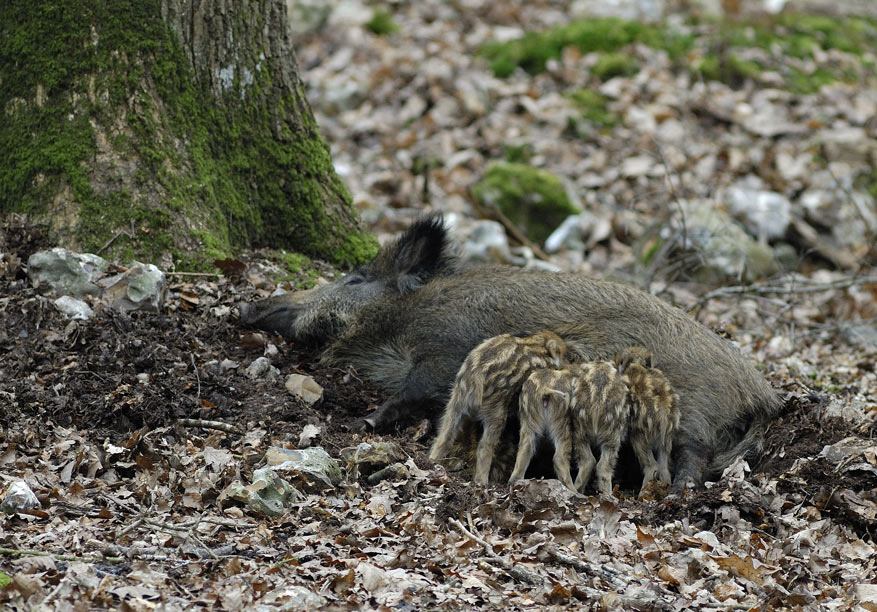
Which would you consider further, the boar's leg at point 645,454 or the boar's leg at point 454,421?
the boar's leg at point 454,421

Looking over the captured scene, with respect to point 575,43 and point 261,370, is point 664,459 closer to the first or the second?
point 261,370

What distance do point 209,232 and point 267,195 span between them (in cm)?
60

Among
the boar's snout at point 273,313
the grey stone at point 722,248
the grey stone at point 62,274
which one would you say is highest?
the grey stone at point 62,274

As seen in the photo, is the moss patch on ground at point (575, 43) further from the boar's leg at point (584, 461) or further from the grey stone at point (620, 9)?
the boar's leg at point (584, 461)

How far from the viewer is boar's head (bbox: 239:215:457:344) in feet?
22.1

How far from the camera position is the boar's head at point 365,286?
22.1 ft

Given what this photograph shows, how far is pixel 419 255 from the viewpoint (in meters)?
7.04

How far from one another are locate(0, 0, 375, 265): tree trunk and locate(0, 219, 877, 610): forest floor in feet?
1.10

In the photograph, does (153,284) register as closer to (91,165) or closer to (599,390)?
(91,165)

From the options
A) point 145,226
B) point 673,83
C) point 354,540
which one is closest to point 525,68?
point 673,83

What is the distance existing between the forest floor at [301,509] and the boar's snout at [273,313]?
0.38 feet

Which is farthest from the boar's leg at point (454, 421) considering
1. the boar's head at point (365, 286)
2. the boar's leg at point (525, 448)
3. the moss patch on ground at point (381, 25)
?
the moss patch on ground at point (381, 25)

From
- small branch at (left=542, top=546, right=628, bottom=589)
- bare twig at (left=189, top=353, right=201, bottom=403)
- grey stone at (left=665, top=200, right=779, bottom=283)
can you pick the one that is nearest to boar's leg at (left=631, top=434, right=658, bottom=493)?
small branch at (left=542, top=546, right=628, bottom=589)

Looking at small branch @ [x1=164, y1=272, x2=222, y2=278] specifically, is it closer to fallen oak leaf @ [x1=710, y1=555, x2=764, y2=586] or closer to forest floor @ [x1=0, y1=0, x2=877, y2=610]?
forest floor @ [x1=0, y1=0, x2=877, y2=610]
